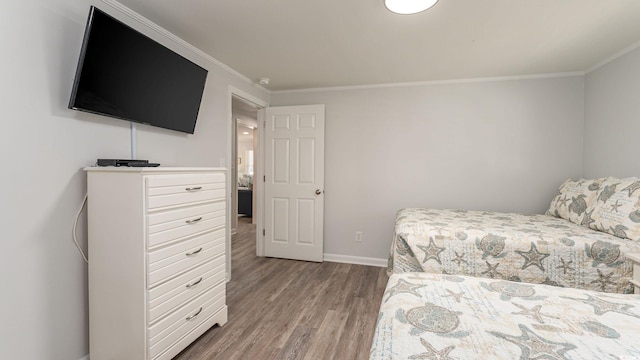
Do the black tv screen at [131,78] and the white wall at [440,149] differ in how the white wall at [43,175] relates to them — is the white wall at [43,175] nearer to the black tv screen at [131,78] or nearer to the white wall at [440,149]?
the black tv screen at [131,78]

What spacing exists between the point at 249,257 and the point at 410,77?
312 cm

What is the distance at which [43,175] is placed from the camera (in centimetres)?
153

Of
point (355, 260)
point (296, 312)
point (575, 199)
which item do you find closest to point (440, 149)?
point (575, 199)

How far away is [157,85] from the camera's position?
203 centimetres

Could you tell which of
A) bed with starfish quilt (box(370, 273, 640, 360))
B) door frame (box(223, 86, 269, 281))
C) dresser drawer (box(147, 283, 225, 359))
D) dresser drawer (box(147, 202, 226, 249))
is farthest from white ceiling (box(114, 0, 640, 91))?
dresser drawer (box(147, 283, 225, 359))

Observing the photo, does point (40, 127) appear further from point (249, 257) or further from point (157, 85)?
point (249, 257)

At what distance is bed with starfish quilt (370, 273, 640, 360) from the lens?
0.82m

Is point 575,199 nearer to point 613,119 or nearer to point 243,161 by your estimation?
point 613,119

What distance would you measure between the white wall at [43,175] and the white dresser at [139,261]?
0.12 m

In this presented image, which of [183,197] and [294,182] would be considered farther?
[294,182]

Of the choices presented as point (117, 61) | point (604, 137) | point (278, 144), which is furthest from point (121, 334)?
point (604, 137)

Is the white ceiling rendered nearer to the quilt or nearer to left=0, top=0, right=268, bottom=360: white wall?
left=0, top=0, right=268, bottom=360: white wall

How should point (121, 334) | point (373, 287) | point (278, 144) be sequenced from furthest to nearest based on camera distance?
point (278, 144) → point (373, 287) → point (121, 334)

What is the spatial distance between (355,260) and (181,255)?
2.48m
